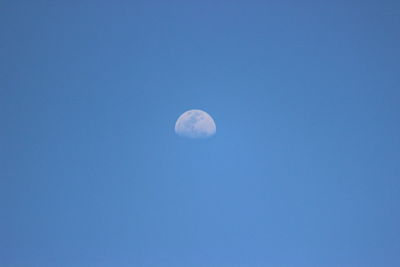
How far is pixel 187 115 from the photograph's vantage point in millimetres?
3363

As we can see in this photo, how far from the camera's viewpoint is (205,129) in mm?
3352

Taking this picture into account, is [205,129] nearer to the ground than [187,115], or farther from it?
nearer to the ground

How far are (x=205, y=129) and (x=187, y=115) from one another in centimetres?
36
